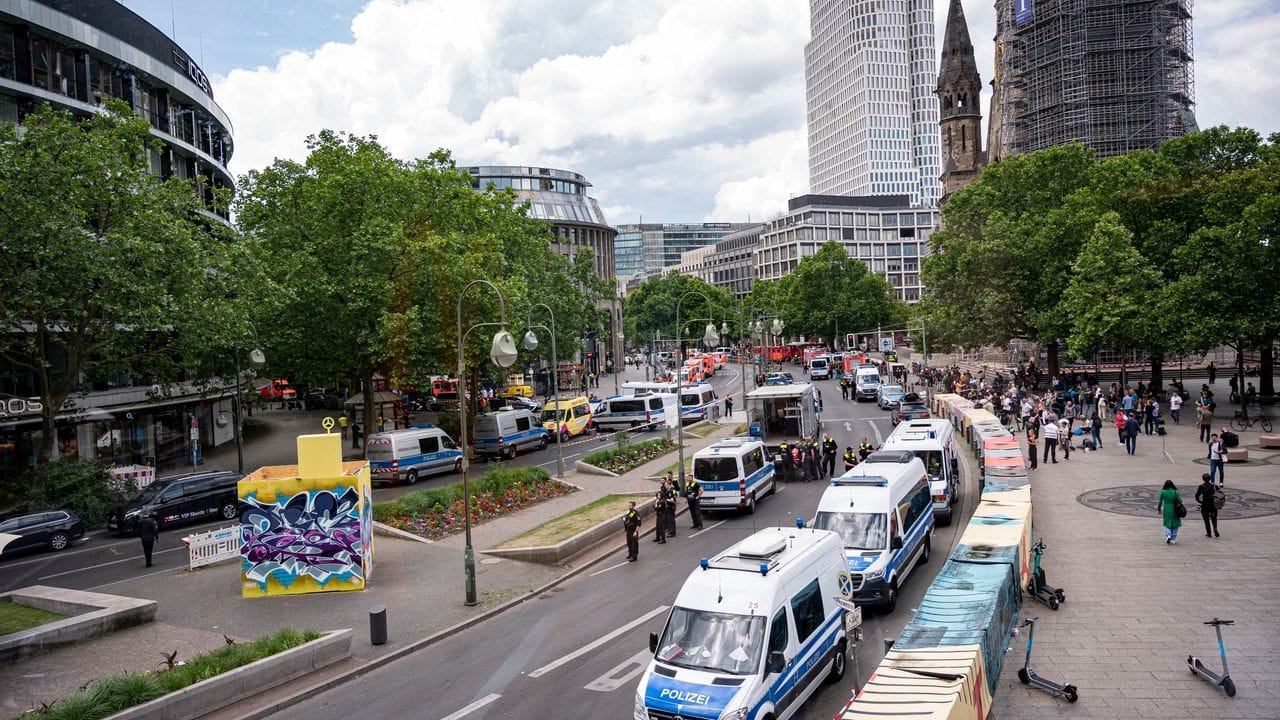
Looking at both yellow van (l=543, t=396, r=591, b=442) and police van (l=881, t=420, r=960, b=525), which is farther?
yellow van (l=543, t=396, r=591, b=442)

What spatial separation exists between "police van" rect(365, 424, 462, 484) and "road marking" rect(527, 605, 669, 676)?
2039 cm

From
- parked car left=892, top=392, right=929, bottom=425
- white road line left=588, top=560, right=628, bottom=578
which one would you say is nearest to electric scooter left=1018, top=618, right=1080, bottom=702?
white road line left=588, top=560, right=628, bottom=578

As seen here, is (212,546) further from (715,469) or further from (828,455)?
(828,455)

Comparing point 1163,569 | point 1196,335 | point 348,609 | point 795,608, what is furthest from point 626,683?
point 1196,335

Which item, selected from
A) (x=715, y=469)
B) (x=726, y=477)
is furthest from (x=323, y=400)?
(x=726, y=477)

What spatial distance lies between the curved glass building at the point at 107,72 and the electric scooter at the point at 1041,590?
35892mm

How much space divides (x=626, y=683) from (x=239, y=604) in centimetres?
1060

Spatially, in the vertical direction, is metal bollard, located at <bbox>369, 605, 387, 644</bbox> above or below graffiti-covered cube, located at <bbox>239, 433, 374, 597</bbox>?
below

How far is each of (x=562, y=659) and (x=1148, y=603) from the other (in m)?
11.0

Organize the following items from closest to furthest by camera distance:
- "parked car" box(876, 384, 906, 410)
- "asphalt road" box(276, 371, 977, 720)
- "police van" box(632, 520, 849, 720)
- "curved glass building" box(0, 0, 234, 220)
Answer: "police van" box(632, 520, 849, 720), "asphalt road" box(276, 371, 977, 720), "curved glass building" box(0, 0, 234, 220), "parked car" box(876, 384, 906, 410)

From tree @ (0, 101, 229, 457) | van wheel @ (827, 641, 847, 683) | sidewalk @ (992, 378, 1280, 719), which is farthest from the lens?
tree @ (0, 101, 229, 457)

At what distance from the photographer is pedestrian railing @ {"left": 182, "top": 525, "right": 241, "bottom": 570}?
22719mm

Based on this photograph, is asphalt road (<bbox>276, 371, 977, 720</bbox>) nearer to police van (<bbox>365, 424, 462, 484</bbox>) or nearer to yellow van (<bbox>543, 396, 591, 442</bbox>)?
police van (<bbox>365, 424, 462, 484</bbox>)

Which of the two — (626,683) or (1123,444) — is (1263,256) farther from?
(626,683)
